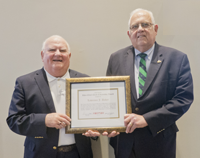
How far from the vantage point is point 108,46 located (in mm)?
2230

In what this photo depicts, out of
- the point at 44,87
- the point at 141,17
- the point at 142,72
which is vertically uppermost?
the point at 141,17

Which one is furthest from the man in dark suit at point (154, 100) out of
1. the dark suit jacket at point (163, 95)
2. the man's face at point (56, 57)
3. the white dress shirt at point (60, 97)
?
the man's face at point (56, 57)

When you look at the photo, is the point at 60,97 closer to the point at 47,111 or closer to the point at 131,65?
the point at 47,111

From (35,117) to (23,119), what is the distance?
115mm

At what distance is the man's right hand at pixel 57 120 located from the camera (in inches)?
59.7

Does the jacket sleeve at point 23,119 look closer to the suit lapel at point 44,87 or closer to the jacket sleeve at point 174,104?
the suit lapel at point 44,87

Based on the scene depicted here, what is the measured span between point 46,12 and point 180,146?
2366mm

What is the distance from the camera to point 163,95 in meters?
1.60

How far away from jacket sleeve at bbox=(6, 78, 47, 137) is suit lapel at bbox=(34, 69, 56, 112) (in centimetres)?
11

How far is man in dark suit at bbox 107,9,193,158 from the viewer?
1.52 metres

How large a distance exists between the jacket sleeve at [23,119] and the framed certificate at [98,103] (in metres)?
0.25

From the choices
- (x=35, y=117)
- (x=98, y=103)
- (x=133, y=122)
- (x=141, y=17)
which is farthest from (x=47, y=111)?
(x=141, y=17)

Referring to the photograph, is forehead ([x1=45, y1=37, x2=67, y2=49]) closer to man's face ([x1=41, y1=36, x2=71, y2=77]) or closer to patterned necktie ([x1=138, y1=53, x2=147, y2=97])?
man's face ([x1=41, y1=36, x2=71, y2=77])

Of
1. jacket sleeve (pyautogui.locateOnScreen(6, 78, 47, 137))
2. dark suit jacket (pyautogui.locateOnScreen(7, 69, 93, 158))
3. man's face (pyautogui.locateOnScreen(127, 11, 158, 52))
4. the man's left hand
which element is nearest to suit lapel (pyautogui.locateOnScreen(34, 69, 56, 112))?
dark suit jacket (pyautogui.locateOnScreen(7, 69, 93, 158))
